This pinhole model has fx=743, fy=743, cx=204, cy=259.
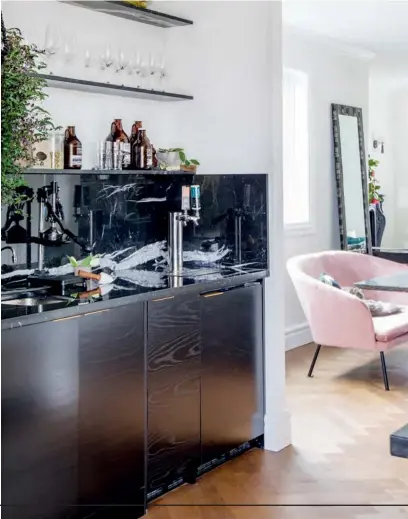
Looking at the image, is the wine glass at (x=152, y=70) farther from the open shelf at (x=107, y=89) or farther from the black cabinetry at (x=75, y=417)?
the black cabinetry at (x=75, y=417)

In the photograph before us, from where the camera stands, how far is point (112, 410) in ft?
9.74

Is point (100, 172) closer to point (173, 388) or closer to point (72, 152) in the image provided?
point (72, 152)

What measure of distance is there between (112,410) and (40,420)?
0.40 m

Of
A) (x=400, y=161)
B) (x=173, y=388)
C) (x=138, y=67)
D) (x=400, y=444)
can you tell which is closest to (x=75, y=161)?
(x=138, y=67)

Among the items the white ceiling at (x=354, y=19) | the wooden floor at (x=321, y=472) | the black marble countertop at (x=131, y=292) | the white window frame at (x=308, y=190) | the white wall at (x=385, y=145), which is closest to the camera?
the black marble countertop at (x=131, y=292)

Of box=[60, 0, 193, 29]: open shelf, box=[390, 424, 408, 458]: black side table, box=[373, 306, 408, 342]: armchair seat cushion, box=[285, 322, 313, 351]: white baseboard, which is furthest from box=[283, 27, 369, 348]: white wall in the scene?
box=[390, 424, 408, 458]: black side table

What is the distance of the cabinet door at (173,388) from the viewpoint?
125 inches

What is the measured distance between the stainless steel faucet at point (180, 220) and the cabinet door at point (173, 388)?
62cm

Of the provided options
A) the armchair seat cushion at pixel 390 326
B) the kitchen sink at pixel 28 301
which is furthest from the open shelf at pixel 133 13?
the armchair seat cushion at pixel 390 326

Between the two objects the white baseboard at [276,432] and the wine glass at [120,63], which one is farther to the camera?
the white baseboard at [276,432]

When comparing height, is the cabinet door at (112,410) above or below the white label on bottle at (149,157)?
below

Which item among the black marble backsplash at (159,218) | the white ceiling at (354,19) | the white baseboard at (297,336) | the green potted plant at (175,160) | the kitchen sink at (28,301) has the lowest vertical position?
the white baseboard at (297,336)

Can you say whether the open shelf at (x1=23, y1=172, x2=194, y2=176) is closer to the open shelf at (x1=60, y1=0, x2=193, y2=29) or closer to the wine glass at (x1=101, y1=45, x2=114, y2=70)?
the wine glass at (x1=101, y1=45, x2=114, y2=70)

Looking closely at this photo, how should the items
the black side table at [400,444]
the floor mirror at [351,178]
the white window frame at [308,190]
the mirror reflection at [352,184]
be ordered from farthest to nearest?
1. the mirror reflection at [352,184]
2. the floor mirror at [351,178]
3. the white window frame at [308,190]
4. the black side table at [400,444]
